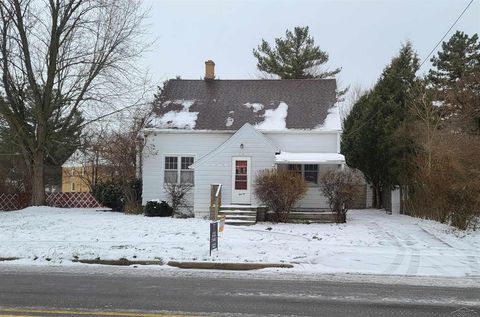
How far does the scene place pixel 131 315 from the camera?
6727 millimetres

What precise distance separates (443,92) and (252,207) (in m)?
14.5

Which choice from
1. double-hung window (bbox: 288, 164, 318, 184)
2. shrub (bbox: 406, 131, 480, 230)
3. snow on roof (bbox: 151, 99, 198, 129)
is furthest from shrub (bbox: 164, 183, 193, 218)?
shrub (bbox: 406, 131, 480, 230)

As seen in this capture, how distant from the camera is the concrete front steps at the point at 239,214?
2028cm

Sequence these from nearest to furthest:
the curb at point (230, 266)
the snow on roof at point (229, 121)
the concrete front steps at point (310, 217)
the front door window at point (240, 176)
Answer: the curb at point (230, 266)
the concrete front steps at point (310, 217)
the front door window at point (240, 176)
the snow on roof at point (229, 121)

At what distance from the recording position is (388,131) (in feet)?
90.2

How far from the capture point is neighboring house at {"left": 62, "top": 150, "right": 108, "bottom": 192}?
34.7 m

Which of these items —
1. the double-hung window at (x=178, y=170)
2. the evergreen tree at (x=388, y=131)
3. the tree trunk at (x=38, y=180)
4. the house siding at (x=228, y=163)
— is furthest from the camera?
the tree trunk at (x=38, y=180)

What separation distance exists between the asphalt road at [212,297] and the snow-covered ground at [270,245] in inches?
76.3

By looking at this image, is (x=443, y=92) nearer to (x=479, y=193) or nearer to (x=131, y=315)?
(x=479, y=193)

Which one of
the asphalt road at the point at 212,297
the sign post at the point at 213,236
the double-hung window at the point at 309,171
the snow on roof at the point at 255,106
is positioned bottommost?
the asphalt road at the point at 212,297

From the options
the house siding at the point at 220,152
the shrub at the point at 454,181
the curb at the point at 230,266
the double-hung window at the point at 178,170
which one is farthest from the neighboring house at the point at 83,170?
the curb at the point at 230,266

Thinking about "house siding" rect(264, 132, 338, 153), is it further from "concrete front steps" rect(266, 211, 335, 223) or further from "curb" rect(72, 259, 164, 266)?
"curb" rect(72, 259, 164, 266)

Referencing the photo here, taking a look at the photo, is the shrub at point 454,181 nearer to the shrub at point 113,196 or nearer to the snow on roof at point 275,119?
the snow on roof at point 275,119

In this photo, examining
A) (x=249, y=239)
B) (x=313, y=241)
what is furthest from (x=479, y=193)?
(x=249, y=239)
